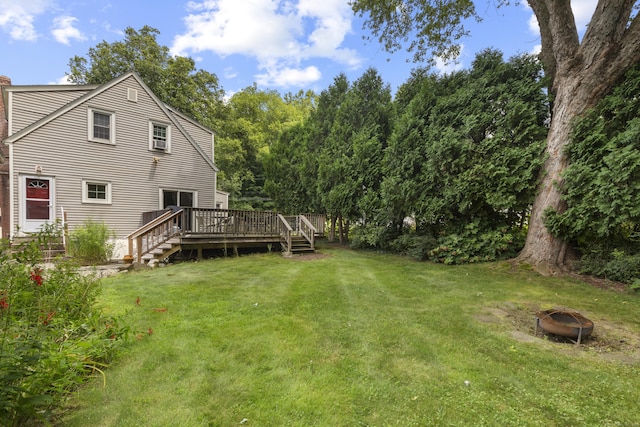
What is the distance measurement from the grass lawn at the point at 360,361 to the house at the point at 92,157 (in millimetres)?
7380

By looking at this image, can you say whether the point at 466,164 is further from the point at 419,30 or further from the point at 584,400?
the point at 584,400

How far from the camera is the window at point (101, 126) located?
35.4 ft

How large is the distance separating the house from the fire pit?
11.3 meters

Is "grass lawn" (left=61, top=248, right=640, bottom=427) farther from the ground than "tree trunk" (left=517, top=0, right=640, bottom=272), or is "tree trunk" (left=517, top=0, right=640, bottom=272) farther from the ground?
"tree trunk" (left=517, top=0, right=640, bottom=272)

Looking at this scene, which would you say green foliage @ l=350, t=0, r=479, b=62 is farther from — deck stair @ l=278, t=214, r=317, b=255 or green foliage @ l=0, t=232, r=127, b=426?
green foliage @ l=0, t=232, r=127, b=426

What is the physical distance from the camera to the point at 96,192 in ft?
35.9

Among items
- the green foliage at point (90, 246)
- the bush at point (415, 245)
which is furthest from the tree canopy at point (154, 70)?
the bush at point (415, 245)

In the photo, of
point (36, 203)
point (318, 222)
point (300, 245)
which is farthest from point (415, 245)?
point (36, 203)

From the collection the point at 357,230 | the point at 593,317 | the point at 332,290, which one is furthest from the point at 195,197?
the point at 593,317

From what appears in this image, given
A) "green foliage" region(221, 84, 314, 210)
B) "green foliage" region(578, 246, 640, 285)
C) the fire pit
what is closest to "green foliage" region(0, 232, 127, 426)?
the fire pit

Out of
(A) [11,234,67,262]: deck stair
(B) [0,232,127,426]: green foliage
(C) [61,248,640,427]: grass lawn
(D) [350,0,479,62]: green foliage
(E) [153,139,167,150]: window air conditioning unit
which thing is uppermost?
(D) [350,0,479,62]: green foliage

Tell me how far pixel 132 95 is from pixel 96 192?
4.18 m

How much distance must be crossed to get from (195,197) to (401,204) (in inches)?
373

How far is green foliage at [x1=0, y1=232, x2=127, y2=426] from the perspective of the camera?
1.63 m
